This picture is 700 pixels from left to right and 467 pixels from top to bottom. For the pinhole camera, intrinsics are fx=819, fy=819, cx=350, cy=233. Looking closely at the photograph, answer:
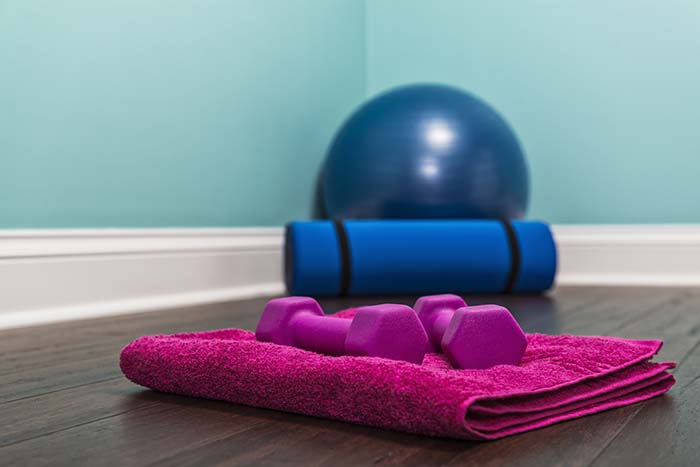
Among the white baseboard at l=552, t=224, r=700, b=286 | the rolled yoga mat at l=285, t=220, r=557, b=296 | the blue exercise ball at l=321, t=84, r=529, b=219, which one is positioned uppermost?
the blue exercise ball at l=321, t=84, r=529, b=219

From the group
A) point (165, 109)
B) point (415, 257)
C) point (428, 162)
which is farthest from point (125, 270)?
point (428, 162)

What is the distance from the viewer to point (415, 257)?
2.49 meters

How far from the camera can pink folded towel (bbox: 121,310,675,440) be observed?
778mm

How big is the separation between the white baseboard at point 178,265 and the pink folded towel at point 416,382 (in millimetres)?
919

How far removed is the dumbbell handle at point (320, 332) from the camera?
3.27ft

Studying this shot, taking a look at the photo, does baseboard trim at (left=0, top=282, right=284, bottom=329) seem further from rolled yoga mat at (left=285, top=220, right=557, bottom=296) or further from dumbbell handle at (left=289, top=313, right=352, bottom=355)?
dumbbell handle at (left=289, top=313, right=352, bottom=355)

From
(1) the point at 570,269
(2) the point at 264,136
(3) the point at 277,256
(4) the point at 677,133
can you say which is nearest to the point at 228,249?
(3) the point at 277,256

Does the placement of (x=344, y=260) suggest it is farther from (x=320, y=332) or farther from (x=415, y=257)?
(x=320, y=332)

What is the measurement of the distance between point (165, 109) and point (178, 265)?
17.8 inches

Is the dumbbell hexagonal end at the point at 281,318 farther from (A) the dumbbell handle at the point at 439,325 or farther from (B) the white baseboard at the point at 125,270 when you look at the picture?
(B) the white baseboard at the point at 125,270

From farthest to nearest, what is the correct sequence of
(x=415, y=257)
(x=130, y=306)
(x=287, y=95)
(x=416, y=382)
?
1. (x=287, y=95)
2. (x=415, y=257)
3. (x=130, y=306)
4. (x=416, y=382)

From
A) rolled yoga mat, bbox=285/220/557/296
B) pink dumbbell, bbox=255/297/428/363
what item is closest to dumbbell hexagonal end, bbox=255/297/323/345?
pink dumbbell, bbox=255/297/428/363

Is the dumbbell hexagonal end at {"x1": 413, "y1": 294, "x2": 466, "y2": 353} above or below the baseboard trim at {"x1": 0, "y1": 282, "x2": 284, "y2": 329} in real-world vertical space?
above

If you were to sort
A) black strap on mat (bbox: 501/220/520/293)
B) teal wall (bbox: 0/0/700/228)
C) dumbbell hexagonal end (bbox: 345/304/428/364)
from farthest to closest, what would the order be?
black strap on mat (bbox: 501/220/520/293) → teal wall (bbox: 0/0/700/228) → dumbbell hexagonal end (bbox: 345/304/428/364)
